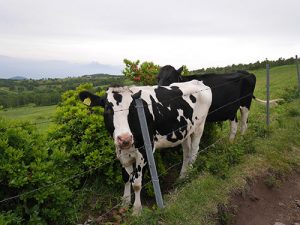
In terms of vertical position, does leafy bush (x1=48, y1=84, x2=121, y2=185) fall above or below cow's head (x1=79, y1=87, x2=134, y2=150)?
below

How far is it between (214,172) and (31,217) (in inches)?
127

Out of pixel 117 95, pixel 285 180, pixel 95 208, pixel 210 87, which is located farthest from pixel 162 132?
pixel 285 180

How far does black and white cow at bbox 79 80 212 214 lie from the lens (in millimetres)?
5072

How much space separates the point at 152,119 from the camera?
18.6 feet

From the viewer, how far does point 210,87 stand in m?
7.59

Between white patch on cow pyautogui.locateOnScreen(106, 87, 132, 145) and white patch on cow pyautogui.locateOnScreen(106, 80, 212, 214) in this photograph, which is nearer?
white patch on cow pyautogui.locateOnScreen(106, 87, 132, 145)

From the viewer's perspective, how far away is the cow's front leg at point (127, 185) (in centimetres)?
554

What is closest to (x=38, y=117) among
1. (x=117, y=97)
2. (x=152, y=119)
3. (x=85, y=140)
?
(x=85, y=140)

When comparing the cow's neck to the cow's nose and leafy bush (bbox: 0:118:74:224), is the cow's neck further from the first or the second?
leafy bush (bbox: 0:118:74:224)

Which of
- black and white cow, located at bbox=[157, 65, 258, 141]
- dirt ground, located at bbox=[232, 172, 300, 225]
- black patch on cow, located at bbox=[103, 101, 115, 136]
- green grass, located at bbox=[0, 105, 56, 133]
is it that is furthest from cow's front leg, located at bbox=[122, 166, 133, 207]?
black and white cow, located at bbox=[157, 65, 258, 141]

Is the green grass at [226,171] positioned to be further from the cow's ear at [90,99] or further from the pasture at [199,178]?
the cow's ear at [90,99]

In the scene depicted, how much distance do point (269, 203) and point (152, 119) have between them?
250 centimetres

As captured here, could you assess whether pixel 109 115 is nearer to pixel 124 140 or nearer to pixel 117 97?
pixel 117 97

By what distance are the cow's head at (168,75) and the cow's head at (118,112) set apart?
255cm
